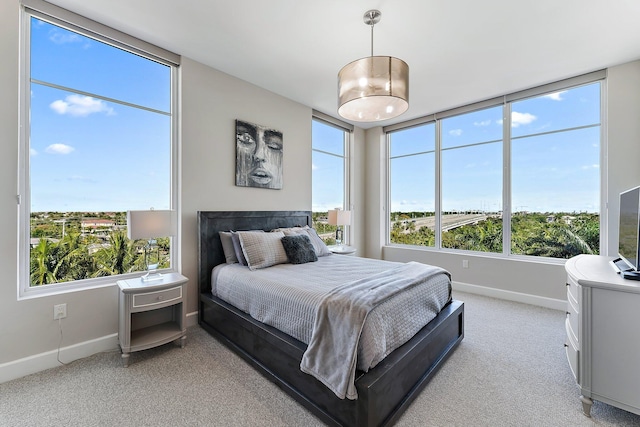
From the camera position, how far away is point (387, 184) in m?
5.49

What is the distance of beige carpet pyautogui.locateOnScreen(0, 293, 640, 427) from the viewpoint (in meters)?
1.66

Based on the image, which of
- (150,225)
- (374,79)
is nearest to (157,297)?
(150,225)

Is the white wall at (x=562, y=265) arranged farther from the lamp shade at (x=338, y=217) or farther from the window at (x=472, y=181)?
the lamp shade at (x=338, y=217)

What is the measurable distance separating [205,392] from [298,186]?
2.91 meters

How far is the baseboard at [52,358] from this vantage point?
6.66ft

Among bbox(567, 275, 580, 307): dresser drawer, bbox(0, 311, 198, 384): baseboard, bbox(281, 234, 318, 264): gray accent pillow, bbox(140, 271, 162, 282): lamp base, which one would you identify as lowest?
bbox(0, 311, 198, 384): baseboard

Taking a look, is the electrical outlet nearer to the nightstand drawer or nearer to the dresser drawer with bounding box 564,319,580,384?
the nightstand drawer

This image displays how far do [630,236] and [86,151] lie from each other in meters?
4.53

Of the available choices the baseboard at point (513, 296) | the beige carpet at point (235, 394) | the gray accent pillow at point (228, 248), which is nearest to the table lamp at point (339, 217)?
the gray accent pillow at point (228, 248)

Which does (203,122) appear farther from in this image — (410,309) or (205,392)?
(410,309)

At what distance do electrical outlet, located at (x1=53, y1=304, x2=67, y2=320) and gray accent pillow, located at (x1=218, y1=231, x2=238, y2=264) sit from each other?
1.38m

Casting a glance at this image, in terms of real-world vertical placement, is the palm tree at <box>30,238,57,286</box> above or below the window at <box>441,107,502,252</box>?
below

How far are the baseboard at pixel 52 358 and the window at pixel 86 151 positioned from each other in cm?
52

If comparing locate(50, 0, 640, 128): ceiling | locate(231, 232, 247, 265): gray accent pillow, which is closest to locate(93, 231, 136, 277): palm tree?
locate(231, 232, 247, 265): gray accent pillow
